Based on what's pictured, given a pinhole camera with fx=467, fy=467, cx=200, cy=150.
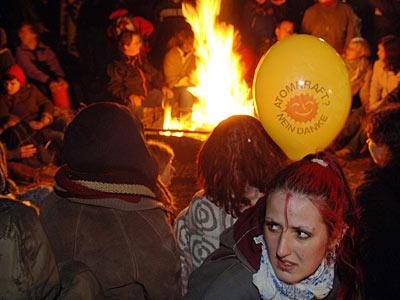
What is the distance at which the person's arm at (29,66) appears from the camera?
9.52 meters

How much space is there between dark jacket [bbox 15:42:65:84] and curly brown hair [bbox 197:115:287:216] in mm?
7663

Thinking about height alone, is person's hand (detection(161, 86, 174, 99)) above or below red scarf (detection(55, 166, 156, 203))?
below

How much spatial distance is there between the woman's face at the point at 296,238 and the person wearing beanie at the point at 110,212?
0.58 metres

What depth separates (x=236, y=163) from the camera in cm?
278

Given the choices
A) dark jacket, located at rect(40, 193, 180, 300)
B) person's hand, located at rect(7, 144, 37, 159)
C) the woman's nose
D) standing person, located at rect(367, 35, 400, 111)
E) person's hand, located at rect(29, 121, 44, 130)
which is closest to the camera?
the woman's nose

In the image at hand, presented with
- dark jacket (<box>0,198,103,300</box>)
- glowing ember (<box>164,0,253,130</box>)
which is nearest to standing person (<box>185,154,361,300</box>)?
dark jacket (<box>0,198,103,300</box>)

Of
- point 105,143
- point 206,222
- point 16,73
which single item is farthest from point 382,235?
point 16,73

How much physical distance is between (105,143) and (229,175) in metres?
0.86

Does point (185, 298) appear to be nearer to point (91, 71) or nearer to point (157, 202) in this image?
point (157, 202)

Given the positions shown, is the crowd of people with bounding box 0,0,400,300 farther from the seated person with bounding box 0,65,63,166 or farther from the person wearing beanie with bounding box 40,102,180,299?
the seated person with bounding box 0,65,63,166

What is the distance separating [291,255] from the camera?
197 cm

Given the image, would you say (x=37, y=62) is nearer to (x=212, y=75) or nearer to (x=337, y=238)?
(x=212, y=75)

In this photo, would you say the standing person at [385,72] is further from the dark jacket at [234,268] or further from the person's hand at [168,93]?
the dark jacket at [234,268]

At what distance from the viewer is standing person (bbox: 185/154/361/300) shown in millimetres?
1976
